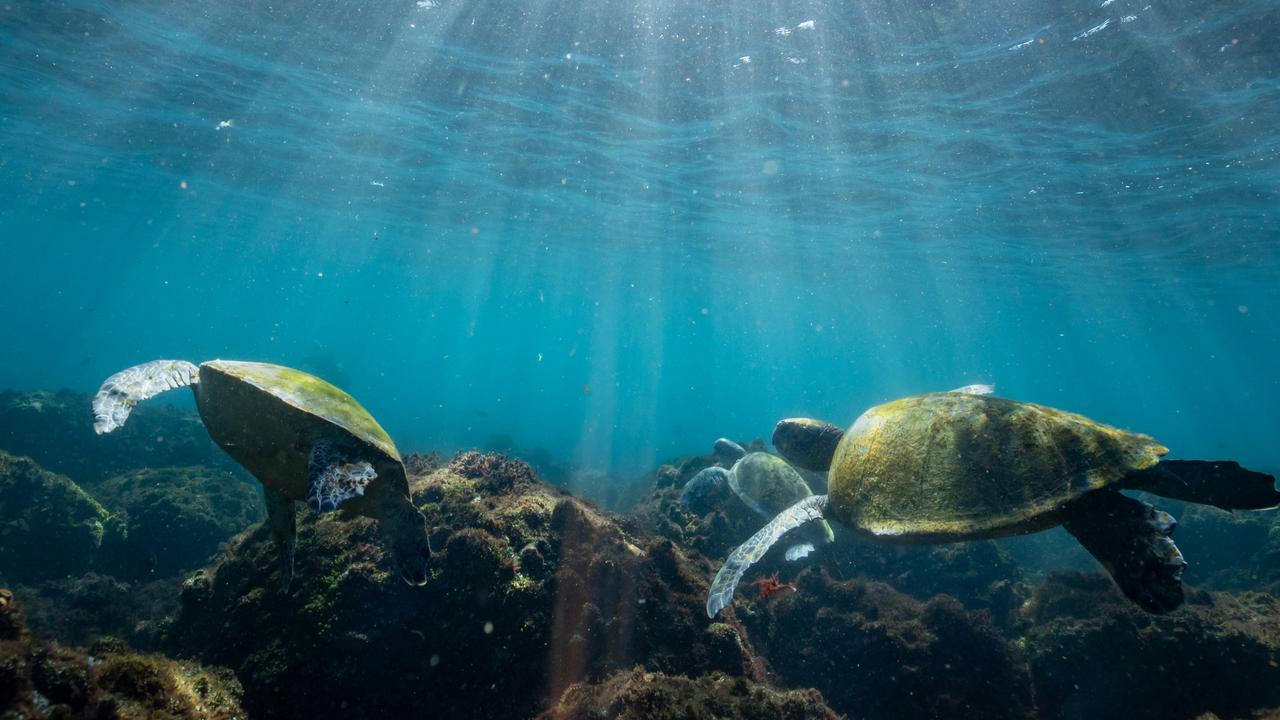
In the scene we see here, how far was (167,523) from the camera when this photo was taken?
10.3 meters

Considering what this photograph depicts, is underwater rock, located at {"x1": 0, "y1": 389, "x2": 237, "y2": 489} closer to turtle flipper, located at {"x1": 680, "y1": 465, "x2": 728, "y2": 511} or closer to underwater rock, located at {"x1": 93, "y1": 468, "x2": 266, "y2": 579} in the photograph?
underwater rock, located at {"x1": 93, "y1": 468, "x2": 266, "y2": 579}

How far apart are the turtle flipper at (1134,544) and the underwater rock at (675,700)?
7.52 feet

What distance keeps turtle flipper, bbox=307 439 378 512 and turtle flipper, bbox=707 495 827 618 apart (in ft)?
9.15

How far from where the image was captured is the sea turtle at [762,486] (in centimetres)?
874

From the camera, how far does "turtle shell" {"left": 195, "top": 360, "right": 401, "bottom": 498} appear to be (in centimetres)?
376

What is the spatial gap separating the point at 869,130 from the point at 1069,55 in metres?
5.63

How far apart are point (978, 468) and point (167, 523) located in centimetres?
1368

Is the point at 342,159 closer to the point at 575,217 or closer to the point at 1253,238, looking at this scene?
the point at 575,217

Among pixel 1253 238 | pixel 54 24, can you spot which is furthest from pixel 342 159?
pixel 1253 238

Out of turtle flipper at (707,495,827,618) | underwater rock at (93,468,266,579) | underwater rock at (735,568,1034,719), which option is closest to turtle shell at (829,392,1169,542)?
turtle flipper at (707,495,827,618)

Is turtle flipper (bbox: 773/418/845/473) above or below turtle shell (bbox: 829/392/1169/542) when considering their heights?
below

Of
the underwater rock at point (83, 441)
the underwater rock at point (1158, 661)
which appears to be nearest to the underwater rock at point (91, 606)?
the underwater rock at point (83, 441)

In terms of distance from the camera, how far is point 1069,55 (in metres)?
12.5

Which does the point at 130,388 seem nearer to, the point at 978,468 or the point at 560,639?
the point at 560,639
